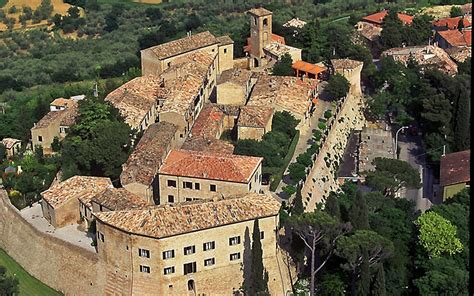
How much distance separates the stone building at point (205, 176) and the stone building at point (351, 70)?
15.9 metres

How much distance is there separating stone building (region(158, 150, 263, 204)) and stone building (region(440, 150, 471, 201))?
1030 cm

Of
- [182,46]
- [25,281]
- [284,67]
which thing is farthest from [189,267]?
[182,46]

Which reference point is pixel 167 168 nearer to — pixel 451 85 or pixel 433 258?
pixel 433 258

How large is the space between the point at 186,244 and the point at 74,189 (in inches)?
369

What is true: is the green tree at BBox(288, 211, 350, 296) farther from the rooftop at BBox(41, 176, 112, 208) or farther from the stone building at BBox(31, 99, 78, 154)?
the stone building at BBox(31, 99, 78, 154)

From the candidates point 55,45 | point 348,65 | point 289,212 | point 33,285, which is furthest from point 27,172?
point 55,45

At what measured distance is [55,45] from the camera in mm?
88500

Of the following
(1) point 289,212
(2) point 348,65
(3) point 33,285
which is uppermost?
(2) point 348,65

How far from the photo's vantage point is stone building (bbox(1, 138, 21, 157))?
180ft

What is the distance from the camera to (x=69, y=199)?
44906 mm

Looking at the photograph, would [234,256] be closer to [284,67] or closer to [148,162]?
[148,162]

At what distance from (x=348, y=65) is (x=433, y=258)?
21871 mm

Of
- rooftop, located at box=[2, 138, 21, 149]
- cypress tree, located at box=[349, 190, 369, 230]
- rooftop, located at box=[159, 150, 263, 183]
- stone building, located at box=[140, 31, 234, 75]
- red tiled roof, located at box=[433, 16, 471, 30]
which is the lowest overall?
cypress tree, located at box=[349, 190, 369, 230]

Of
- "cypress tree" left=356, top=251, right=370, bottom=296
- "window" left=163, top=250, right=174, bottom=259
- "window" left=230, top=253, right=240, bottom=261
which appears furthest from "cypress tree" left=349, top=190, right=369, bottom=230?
"window" left=163, top=250, right=174, bottom=259
